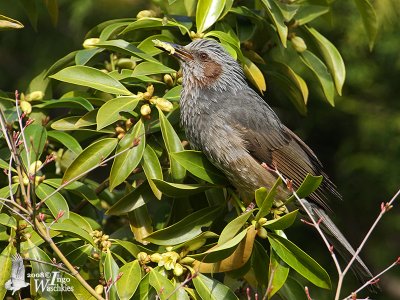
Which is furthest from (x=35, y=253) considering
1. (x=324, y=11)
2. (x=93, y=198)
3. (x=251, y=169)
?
(x=324, y=11)

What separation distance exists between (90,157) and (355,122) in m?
3.72

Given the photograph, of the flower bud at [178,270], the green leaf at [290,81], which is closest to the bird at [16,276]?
the flower bud at [178,270]

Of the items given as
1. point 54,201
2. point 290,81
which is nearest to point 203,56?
point 290,81

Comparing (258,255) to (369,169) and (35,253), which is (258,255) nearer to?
(35,253)

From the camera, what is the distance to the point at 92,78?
360cm

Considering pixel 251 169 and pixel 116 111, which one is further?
pixel 251 169

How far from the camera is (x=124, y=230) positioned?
3.95 metres

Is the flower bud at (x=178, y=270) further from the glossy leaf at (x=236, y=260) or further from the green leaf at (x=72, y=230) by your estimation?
the green leaf at (x=72, y=230)

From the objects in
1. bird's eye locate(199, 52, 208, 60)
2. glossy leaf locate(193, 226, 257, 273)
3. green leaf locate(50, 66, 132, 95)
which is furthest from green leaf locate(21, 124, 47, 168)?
bird's eye locate(199, 52, 208, 60)

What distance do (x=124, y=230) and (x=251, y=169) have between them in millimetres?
819

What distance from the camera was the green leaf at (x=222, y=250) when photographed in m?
3.08

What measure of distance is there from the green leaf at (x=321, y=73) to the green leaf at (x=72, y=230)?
1.75m

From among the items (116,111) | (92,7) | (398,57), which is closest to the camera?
(116,111)

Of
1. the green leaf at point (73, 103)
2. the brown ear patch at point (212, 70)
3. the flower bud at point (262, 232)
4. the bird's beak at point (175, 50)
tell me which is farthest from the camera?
the brown ear patch at point (212, 70)
